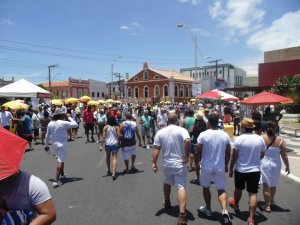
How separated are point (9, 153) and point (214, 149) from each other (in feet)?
11.7

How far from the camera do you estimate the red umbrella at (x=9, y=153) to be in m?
2.25

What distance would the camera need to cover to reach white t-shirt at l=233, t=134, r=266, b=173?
5129 mm

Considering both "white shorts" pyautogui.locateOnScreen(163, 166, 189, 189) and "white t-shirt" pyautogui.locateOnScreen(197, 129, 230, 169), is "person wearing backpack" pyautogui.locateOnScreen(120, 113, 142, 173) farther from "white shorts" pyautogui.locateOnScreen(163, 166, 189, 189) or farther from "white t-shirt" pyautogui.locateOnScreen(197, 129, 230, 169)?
"white t-shirt" pyautogui.locateOnScreen(197, 129, 230, 169)

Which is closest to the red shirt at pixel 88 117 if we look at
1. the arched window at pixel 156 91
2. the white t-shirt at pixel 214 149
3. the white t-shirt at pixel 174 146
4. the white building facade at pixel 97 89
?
the white t-shirt at pixel 174 146

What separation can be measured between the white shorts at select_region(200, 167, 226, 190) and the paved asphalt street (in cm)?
57

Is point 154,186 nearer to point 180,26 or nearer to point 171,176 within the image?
point 171,176

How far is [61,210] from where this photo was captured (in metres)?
5.80

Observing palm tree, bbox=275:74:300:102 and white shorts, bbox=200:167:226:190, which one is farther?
palm tree, bbox=275:74:300:102

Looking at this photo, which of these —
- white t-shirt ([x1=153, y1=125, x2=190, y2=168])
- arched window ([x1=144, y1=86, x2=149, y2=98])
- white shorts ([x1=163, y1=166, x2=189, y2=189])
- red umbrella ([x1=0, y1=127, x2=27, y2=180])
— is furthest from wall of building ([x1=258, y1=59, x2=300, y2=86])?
arched window ([x1=144, y1=86, x2=149, y2=98])

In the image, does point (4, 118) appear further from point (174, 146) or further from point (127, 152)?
point (174, 146)

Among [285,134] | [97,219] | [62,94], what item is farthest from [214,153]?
[62,94]

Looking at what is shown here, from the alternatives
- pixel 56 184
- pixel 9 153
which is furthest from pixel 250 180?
pixel 56 184

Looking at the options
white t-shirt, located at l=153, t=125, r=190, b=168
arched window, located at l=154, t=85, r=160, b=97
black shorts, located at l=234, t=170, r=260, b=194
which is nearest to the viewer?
black shorts, located at l=234, t=170, r=260, b=194

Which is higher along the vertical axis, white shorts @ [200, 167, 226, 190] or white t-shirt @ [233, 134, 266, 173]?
white t-shirt @ [233, 134, 266, 173]
